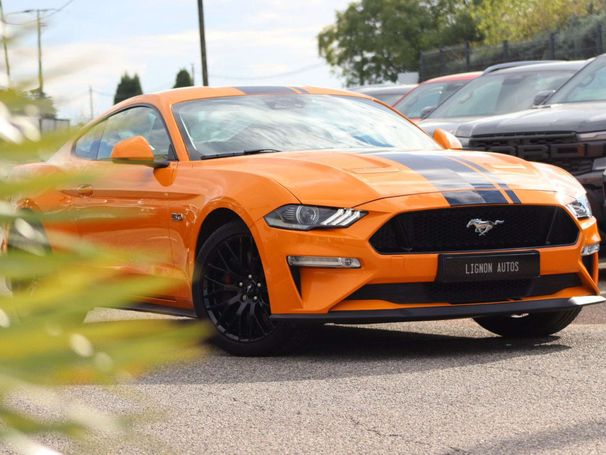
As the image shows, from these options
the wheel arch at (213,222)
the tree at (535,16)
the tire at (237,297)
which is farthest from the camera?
the tree at (535,16)

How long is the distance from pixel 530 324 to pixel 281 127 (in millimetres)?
1701

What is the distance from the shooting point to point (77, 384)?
28.5 inches

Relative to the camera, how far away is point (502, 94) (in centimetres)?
1431

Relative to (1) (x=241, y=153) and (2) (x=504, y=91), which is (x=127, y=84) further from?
(2) (x=504, y=91)

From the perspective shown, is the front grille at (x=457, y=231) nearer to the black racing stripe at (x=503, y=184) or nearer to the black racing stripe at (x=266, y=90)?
the black racing stripe at (x=503, y=184)

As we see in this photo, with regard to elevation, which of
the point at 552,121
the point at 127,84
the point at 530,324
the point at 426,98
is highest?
the point at 127,84

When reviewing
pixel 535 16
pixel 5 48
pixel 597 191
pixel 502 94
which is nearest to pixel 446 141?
pixel 597 191

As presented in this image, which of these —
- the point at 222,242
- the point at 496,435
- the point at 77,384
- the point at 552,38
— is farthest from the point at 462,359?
the point at 552,38

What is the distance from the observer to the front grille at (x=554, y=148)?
9.60 metres

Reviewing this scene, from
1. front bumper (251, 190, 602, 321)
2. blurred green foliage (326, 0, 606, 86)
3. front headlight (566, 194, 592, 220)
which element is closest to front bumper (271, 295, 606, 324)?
front bumper (251, 190, 602, 321)

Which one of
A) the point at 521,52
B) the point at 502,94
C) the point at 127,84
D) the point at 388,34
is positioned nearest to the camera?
the point at 127,84

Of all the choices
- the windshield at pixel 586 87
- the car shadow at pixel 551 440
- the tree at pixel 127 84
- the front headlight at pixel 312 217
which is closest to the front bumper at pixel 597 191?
the windshield at pixel 586 87

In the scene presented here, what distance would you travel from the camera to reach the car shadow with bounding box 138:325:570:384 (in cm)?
591

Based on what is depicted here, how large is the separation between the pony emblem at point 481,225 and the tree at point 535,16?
54.6 meters
